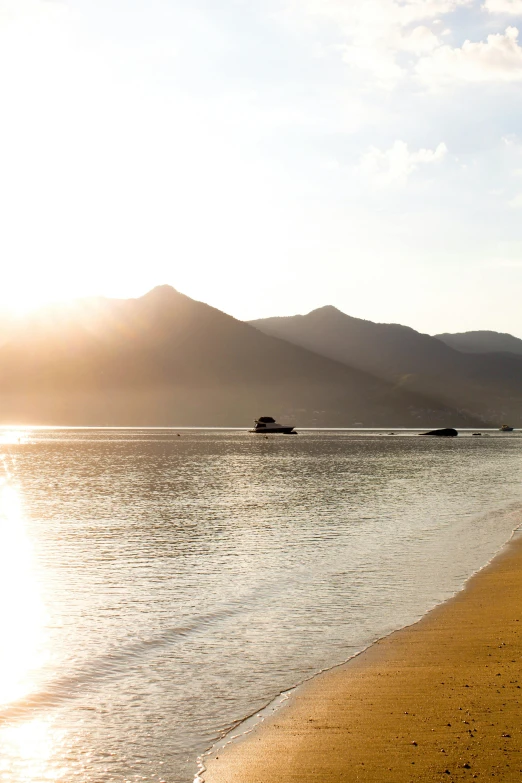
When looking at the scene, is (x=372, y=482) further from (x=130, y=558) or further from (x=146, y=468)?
(x=130, y=558)

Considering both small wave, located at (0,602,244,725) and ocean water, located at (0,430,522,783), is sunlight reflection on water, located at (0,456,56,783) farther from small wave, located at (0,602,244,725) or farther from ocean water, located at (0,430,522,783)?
small wave, located at (0,602,244,725)

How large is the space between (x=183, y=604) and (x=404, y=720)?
9.97 m

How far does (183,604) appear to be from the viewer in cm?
2006

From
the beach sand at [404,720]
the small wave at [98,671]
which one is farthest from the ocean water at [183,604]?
the beach sand at [404,720]

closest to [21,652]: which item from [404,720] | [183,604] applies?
[183,604]

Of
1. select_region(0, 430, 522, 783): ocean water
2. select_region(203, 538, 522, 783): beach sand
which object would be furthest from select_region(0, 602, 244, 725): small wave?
select_region(203, 538, 522, 783): beach sand

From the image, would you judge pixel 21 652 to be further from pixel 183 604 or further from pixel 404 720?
pixel 404 720

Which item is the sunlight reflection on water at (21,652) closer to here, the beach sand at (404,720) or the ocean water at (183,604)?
the ocean water at (183,604)

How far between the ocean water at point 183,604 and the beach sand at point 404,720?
0.70m

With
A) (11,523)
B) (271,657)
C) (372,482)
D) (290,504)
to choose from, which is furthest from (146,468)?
(271,657)

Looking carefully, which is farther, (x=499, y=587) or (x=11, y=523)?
(x=11, y=523)

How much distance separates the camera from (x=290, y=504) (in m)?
48.9

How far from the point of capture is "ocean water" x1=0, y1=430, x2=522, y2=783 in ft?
37.0

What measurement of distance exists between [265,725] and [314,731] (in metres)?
0.85
